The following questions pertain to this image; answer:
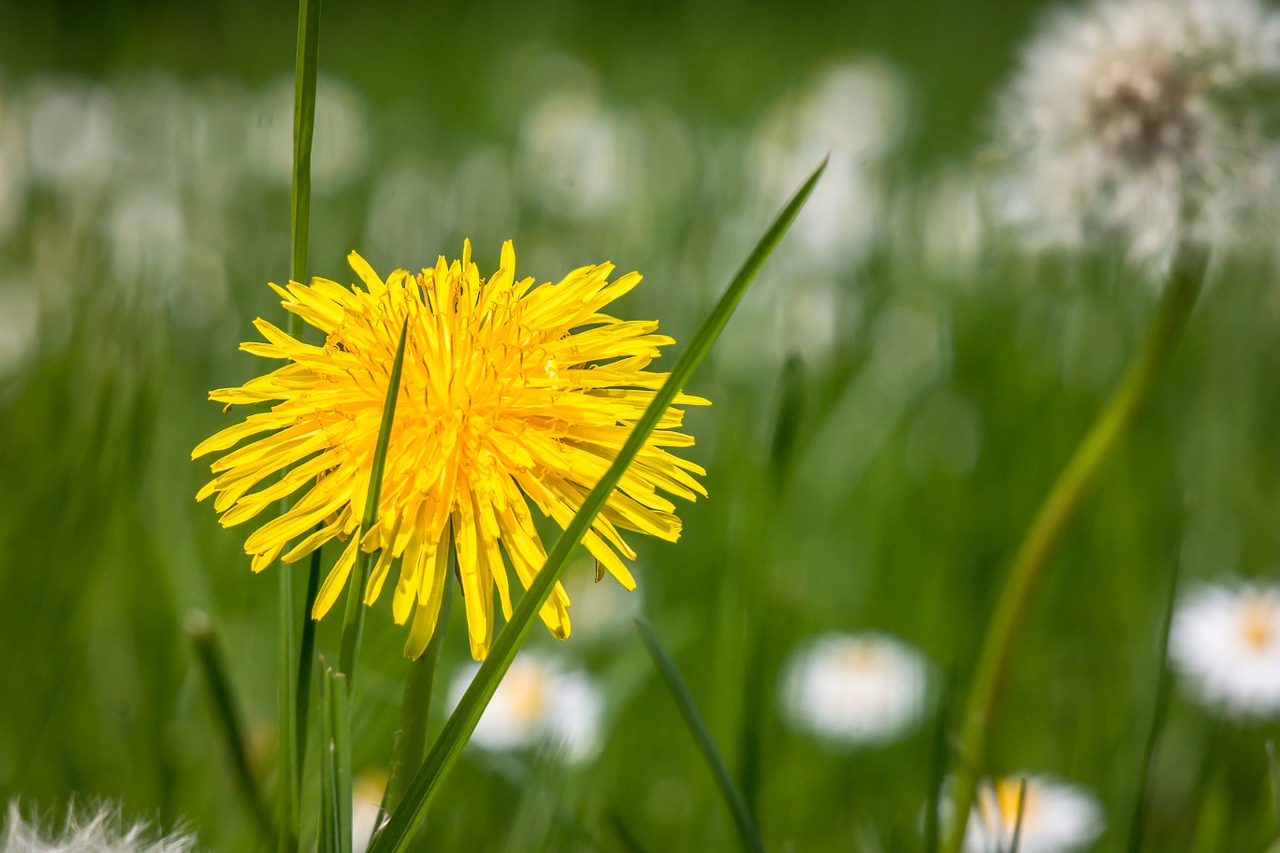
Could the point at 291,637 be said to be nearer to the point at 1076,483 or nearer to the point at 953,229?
the point at 1076,483

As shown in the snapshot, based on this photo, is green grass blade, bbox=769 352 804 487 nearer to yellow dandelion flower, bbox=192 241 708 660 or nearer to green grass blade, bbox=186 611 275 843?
yellow dandelion flower, bbox=192 241 708 660

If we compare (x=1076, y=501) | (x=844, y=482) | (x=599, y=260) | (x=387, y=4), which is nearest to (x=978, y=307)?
(x=844, y=482)

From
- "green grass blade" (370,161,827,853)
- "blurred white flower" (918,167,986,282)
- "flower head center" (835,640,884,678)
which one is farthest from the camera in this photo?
"blurred white flower" (918,167,986,282)

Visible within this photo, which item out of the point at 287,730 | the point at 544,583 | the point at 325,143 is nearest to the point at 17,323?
the point at 325,143

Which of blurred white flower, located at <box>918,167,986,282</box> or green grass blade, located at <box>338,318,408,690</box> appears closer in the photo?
green grass blade, located at <box>338,318,408,690</box>

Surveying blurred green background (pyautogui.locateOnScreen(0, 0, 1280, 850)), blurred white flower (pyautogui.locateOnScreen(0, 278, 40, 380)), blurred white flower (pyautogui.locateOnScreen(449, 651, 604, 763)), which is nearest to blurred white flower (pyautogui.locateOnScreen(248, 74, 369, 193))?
blurred green background (pyautogui.locateOnScreen(0, 0, 1280, 850))

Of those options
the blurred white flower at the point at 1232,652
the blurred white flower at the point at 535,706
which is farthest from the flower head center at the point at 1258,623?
the blurred white flower at the point at 535,706
